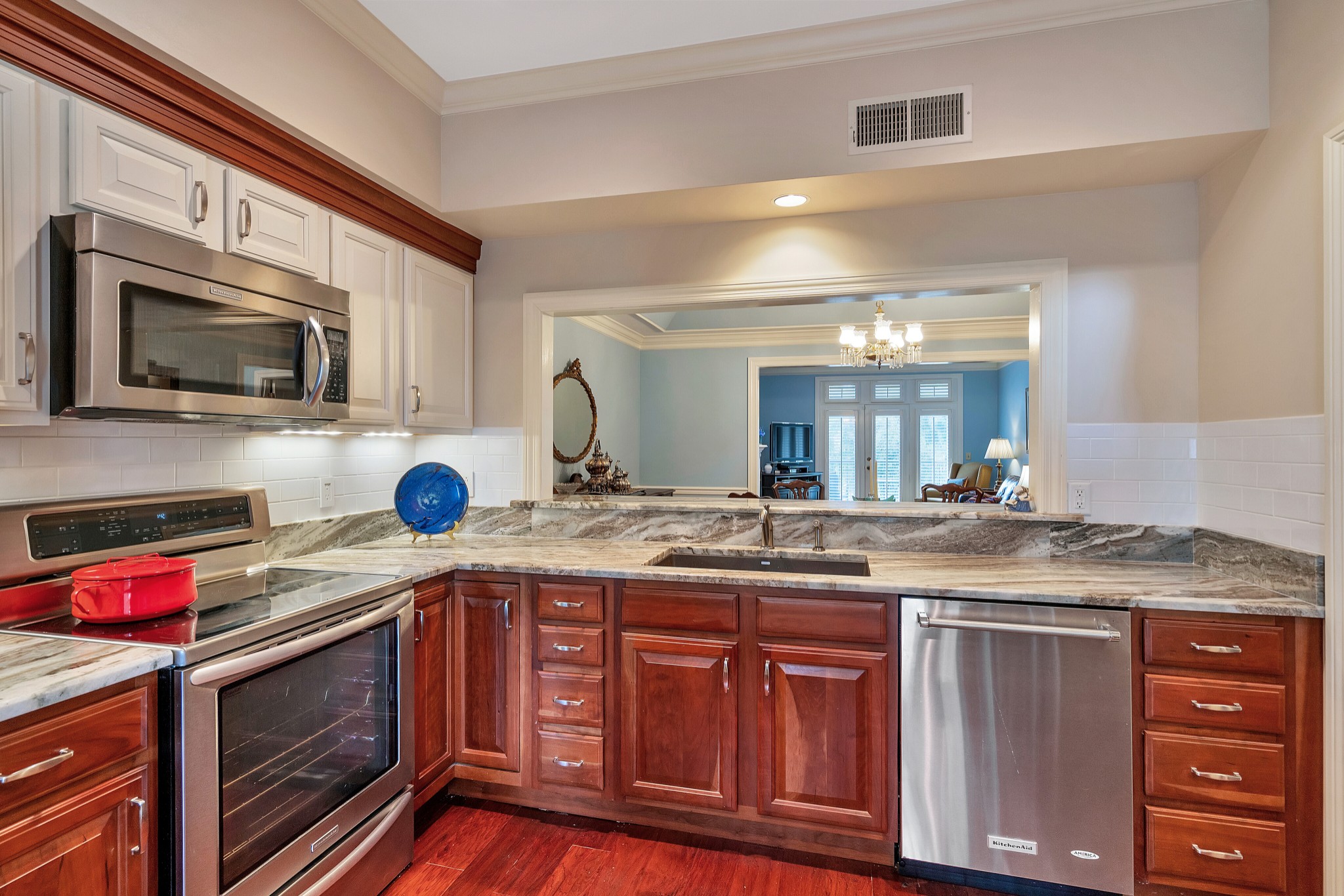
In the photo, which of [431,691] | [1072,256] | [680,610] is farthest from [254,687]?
[1072,256]

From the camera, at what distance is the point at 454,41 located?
7.44 feet

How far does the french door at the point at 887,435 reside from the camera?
30.4ft

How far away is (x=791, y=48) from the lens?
221cm

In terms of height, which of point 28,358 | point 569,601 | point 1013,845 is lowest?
point 1013,845

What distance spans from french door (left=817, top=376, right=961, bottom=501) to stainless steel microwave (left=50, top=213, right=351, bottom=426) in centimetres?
819

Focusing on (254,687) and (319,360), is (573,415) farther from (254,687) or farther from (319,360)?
(254,687)

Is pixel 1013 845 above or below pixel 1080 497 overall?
below

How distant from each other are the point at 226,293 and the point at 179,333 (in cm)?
16

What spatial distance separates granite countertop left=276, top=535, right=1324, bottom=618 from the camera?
1.83 meters

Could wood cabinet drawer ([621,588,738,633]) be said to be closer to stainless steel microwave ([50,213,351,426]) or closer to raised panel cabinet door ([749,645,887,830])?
raised panel cabinet door ([749,645,887,830])

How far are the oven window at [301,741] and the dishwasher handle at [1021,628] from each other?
1598 millimetres

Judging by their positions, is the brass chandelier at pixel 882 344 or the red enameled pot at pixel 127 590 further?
the brass chandelier at pixel 882 344

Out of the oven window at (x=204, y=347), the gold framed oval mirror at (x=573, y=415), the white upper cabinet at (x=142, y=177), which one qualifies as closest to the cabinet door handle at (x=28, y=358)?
the oven window at (x=204, y=347)

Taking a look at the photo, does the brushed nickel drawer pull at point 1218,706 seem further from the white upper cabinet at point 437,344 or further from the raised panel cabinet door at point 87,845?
the white upper cabinet at point 437,344
